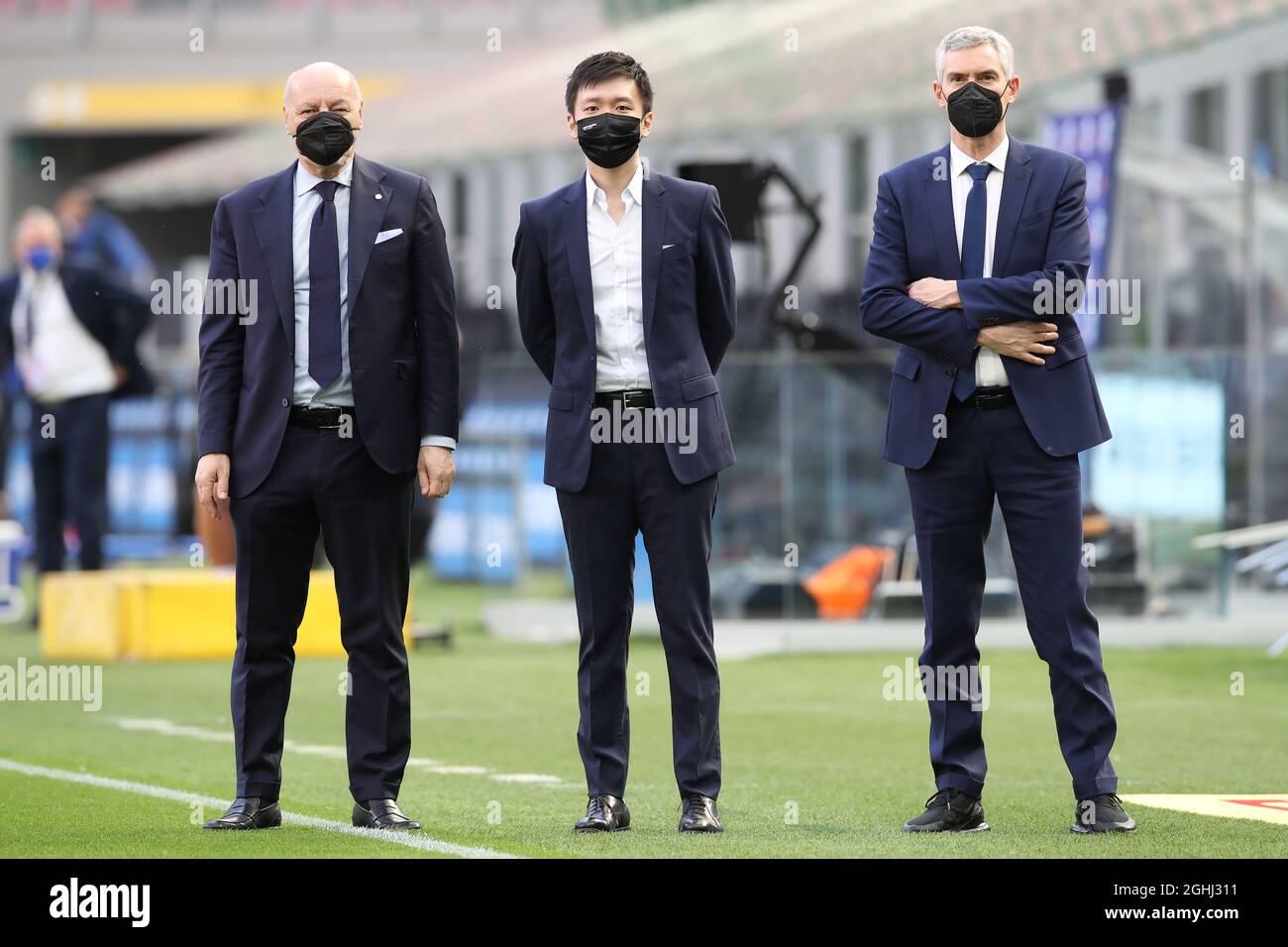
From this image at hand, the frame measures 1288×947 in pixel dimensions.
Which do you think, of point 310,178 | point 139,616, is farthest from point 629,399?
point 139,616

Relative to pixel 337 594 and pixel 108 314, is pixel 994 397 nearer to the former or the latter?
pixel 337 594

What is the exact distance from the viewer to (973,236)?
645 cm

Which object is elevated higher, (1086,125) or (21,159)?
(21,159)

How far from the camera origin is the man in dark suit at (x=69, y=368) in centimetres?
1429

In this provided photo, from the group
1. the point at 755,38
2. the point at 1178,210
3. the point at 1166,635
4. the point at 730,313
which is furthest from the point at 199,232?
the point at 730,313

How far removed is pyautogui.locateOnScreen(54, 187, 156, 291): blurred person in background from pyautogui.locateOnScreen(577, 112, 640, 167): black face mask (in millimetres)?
23102

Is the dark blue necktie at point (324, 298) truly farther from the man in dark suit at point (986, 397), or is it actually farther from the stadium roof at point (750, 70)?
the stadium roof at point (750, 70)

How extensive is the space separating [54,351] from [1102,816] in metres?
9.76

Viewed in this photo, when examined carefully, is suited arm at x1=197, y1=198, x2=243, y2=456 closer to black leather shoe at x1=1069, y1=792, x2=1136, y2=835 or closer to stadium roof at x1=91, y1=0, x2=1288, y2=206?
black leather shoe at x1=1069, y1=792, x2=1136, y2=835

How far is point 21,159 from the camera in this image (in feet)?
163

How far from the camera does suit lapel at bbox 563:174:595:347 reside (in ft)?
21.0

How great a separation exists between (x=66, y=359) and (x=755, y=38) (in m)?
14.4
